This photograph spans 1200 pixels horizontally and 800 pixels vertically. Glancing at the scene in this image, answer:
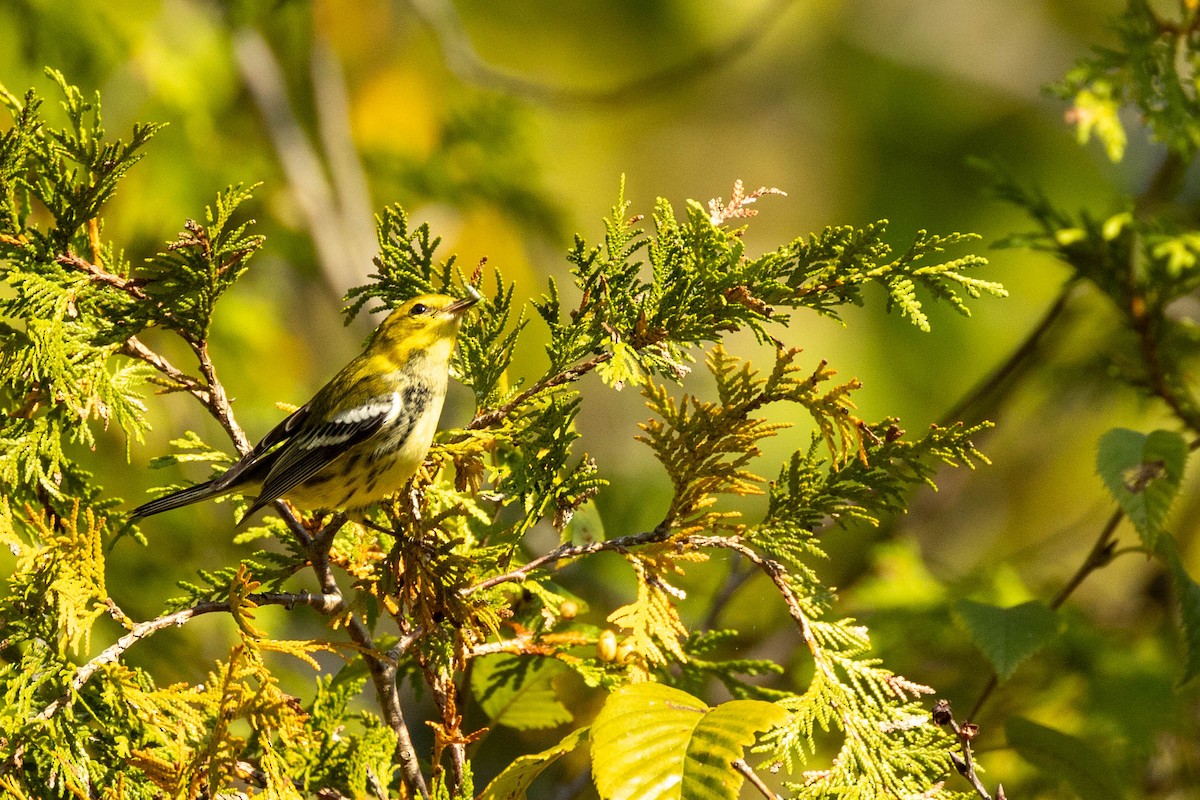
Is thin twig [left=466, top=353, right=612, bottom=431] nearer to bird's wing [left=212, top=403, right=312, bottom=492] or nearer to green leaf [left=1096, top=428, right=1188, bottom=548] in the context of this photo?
bird's wing [left=212, top=403, right=312, bottom=492]

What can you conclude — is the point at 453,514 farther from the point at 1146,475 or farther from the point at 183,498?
the point at 1146,475

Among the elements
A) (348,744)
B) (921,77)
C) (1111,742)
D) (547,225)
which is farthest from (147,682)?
(921,77)

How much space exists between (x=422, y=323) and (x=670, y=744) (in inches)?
32.4

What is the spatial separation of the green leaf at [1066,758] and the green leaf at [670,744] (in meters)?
0.60

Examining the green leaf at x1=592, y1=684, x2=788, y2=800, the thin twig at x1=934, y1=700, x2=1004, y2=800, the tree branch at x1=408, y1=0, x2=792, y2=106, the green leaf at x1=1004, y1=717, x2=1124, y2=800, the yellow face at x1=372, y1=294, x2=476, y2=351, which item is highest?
the tree branch at x1=408, y1=0, x2=792, y2=106

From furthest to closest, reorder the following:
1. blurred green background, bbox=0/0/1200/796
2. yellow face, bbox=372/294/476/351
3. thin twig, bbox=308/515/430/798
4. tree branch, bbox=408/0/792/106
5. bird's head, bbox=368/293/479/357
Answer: tree branch, bbox=408/0/792/106
blurred green background, bbox=0/0/1200/796
bird's head, bbox=368/293/479/357
yellow face, bbox=372/294/476/351
thin twig, bbox=308/515/430/798

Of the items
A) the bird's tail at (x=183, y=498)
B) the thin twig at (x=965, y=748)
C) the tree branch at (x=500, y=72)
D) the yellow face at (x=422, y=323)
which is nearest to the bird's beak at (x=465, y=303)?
the yellow face at (x=422, y=323)

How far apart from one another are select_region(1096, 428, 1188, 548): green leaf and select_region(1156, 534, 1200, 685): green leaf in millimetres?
82

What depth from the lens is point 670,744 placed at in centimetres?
104

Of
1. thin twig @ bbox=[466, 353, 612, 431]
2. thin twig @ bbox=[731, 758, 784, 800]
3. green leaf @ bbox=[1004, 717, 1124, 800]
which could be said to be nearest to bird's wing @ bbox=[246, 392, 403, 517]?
thin twig @ bbox=[466, 353, 612, 431]

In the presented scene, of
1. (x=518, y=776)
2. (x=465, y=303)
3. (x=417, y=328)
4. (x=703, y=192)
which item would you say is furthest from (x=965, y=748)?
(x=703, y=192)

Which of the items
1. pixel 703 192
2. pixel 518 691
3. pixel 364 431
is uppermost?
pixel 703 192

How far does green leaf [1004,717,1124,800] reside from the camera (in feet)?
4.64

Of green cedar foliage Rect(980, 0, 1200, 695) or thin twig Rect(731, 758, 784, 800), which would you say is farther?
green cedar foliage Rect(980, 0, 1200, 695)
